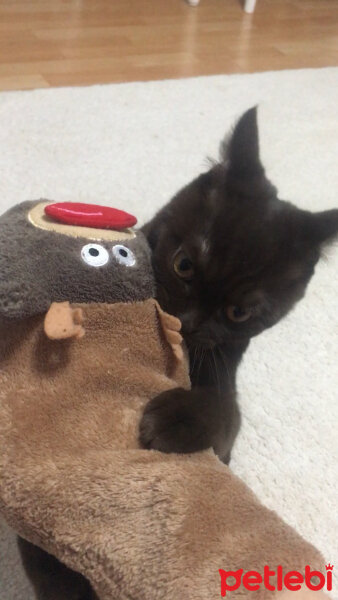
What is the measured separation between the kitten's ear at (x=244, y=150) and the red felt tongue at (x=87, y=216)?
0.16 metres

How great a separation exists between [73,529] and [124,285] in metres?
0.25

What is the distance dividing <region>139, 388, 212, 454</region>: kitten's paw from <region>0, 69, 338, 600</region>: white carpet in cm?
32

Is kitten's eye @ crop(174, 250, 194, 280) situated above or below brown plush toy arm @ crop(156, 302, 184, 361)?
above

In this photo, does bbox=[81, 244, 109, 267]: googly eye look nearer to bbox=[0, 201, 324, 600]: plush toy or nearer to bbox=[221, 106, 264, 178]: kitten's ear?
bbox=[0, 201, 324, 600]: plush toy

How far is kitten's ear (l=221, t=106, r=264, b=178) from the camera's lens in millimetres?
764

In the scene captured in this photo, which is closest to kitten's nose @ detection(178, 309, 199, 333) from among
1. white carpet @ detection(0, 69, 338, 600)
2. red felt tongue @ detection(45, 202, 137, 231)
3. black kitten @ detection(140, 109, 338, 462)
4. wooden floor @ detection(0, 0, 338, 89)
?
black kitten @ detection(140, 109, 338, 462)

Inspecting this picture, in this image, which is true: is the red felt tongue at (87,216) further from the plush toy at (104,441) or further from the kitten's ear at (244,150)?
the kitten's ear at (244,150)

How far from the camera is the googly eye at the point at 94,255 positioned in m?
0.63

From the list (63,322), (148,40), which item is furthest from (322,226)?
(148,40)

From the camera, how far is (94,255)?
0.63 m

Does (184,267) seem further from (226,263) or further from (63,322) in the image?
(63,322)

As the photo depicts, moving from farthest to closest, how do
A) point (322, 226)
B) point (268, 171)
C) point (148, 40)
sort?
1. point (148, 40)
2. point (268, 171)
3. point (322, 226)

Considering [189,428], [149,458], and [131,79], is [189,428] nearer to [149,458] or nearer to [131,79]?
[149,458]

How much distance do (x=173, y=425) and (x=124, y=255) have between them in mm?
189
